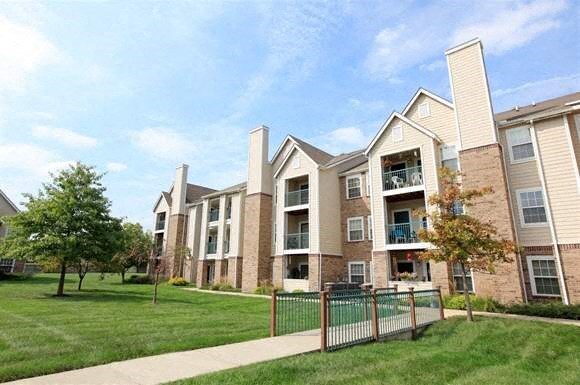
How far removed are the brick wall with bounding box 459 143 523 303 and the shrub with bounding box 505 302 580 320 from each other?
1.58 meters

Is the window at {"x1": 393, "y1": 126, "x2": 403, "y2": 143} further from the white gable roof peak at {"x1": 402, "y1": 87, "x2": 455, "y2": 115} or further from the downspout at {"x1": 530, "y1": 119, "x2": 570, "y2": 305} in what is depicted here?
the downspout at {"x1": 530, "y1": 119, "x2": 570, "y2": 305}

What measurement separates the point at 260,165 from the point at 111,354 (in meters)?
21.8

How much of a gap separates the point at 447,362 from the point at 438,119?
1630 centimetres

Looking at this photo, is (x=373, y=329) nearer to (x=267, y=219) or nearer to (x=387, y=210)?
(x=387, y=210)

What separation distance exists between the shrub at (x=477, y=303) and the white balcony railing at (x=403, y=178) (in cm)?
691

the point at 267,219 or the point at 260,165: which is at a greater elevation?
the point at 260,165

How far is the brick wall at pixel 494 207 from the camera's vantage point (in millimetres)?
15438

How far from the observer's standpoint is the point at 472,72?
61.2 feet

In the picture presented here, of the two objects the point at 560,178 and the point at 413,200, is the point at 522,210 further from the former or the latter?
the point at 413,200

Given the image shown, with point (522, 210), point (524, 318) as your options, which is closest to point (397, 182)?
point (522, 210)

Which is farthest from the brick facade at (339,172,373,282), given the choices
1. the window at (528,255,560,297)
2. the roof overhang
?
the window at (528,255,560,297)

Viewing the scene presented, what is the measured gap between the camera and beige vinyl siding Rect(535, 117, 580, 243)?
604 inches

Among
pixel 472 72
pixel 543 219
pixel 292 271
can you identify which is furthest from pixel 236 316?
pixel 472 72

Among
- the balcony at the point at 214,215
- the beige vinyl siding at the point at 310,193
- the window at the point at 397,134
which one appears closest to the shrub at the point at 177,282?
the balcony at the point at 214,215
